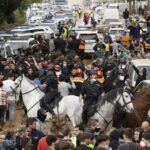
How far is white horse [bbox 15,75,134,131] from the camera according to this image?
54.4 ft

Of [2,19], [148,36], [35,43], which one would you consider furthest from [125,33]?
[2,19]

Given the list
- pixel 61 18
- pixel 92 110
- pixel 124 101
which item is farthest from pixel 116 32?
pixel 124 101

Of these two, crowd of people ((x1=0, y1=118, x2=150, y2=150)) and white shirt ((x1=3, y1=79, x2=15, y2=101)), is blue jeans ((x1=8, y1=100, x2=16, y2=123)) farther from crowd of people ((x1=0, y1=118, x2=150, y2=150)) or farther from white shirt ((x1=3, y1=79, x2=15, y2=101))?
crowd of people ((x1=0, y1=118, x2=150, y2=150))

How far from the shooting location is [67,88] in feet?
65.4

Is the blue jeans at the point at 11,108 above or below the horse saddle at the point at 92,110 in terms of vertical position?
below

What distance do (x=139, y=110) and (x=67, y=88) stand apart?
11.2ft

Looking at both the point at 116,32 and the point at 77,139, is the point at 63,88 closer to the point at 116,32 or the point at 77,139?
the point at 77,139

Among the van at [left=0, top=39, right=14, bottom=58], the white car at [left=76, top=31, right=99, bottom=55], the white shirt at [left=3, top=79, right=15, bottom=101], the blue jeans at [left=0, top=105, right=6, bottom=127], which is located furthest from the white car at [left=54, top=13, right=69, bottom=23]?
the blue jeans at [left=0, top=105, right=6, bottom=127]

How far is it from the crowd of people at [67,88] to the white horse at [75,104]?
0.93ft

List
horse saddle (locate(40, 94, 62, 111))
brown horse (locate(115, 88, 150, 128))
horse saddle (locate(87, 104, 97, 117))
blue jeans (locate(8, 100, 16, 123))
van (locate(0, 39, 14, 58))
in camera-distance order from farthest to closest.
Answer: van (locate(0, 39, 14, 58)) → blue jeans (locate(8, 100, 16, 123)) → horse saddle (locate(40, 94, 62, 111)) → horse saddle (locate(87, 104, 97, 117)) → brown horse (locate(115, 88, 150, 128))

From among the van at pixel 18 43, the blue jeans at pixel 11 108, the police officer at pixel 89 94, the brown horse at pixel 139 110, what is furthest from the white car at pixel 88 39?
the brown horse at pixel 139 110

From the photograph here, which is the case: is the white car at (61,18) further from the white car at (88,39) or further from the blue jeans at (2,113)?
the blue jeans at (2,113)

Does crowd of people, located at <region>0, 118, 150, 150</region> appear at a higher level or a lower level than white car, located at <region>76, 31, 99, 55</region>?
higher

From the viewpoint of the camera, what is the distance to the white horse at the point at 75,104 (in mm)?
16578
